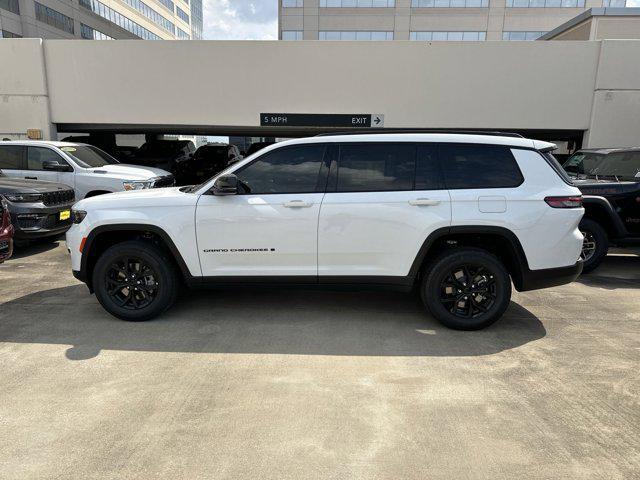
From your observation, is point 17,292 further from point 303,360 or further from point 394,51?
point 394,51

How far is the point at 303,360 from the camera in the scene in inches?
154

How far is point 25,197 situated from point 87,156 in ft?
7.71

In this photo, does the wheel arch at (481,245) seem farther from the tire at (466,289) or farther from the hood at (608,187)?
the hood at (608,187)

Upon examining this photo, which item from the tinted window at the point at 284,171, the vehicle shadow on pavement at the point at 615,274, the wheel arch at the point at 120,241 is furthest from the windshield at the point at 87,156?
the vehicle shadow on pavement at the point at 615,274

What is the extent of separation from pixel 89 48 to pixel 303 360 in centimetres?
1185

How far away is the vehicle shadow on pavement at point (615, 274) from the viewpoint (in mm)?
6407

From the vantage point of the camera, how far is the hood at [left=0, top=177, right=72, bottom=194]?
7.52m

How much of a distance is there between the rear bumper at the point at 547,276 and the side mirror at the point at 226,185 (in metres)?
2.93

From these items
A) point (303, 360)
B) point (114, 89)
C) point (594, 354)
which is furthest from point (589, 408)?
point (114, 89)

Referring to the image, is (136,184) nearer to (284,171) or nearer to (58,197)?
(58,197)

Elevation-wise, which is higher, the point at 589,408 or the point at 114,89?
the point at 114,89

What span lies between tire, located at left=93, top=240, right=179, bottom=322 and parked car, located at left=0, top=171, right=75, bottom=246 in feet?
12.6

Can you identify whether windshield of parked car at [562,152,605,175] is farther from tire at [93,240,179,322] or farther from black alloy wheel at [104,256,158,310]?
black alloy wheel at [104,256,158,310]

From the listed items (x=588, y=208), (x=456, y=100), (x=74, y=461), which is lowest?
(x=74, y=461)
